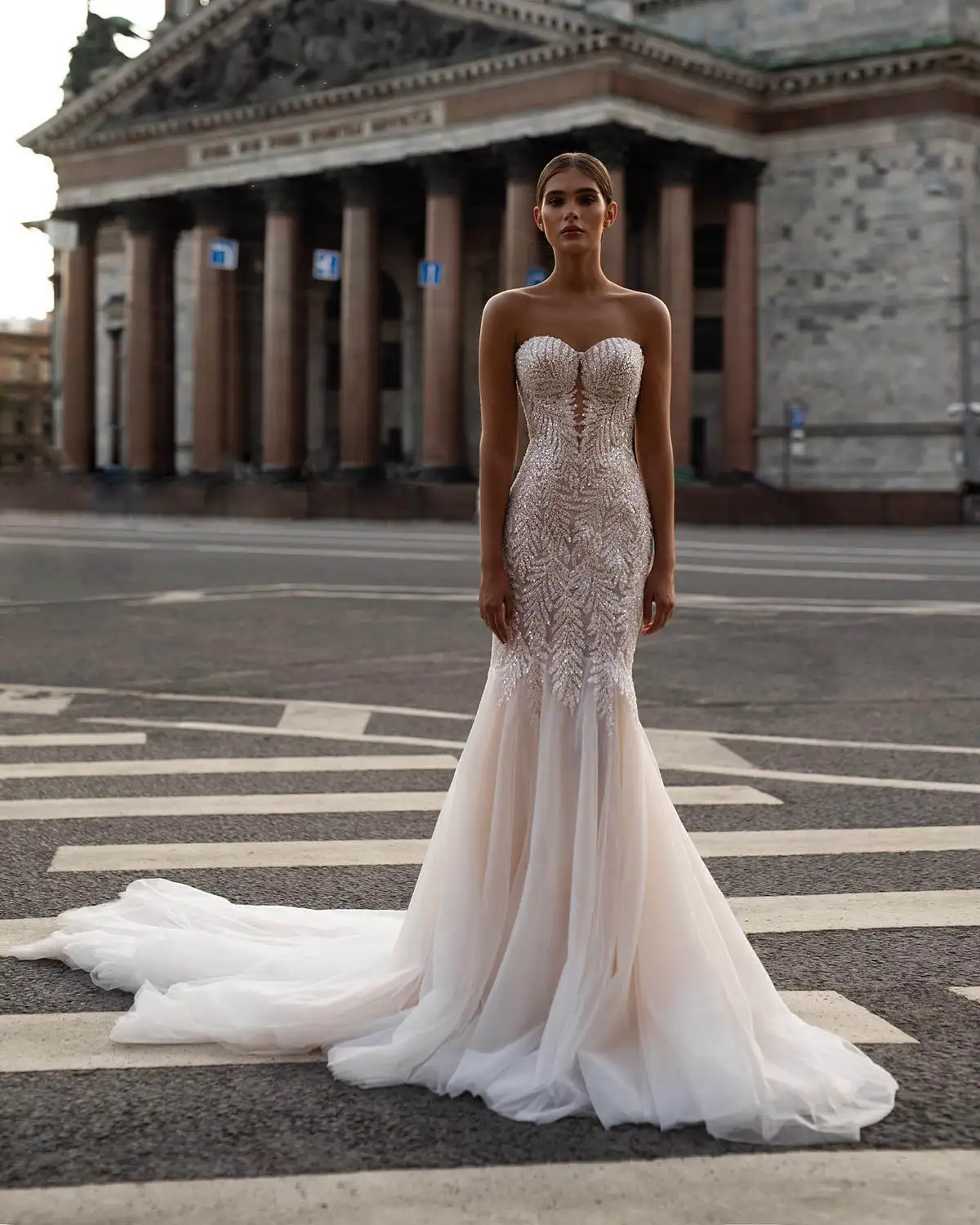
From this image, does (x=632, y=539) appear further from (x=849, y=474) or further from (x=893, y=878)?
(x=849, y=474)

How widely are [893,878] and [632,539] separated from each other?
2572 millimetres

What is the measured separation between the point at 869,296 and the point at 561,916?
193ft

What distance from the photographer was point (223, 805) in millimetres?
8500

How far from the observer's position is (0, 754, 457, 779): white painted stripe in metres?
9.40

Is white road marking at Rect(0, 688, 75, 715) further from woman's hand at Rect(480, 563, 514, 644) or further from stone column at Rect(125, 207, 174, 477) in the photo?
stone column at Rect(125, 207, 174, 477)

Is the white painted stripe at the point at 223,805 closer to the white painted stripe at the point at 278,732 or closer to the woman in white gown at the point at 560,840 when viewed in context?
the white painted stripe at the point at 278,732

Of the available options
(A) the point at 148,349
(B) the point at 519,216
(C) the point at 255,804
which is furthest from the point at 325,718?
(A) the point at 148,349

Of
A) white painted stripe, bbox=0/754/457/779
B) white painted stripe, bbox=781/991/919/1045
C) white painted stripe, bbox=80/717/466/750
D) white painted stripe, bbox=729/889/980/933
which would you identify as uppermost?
white painted stripe, bbox=80/717/466/750

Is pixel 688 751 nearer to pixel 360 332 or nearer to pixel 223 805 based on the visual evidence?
pixel 223 805

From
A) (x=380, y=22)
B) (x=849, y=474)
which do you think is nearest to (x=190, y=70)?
(x=380, y=22)

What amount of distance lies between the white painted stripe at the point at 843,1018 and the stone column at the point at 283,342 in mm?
64119

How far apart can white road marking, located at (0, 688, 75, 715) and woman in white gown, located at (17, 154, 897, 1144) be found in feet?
23.4

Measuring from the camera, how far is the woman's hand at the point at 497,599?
4.97 meters

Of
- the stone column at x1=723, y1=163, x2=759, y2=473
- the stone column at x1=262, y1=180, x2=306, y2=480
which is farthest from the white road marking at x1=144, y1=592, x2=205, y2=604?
the stone column at x1=262, y1=180, x2=306, y2=480
